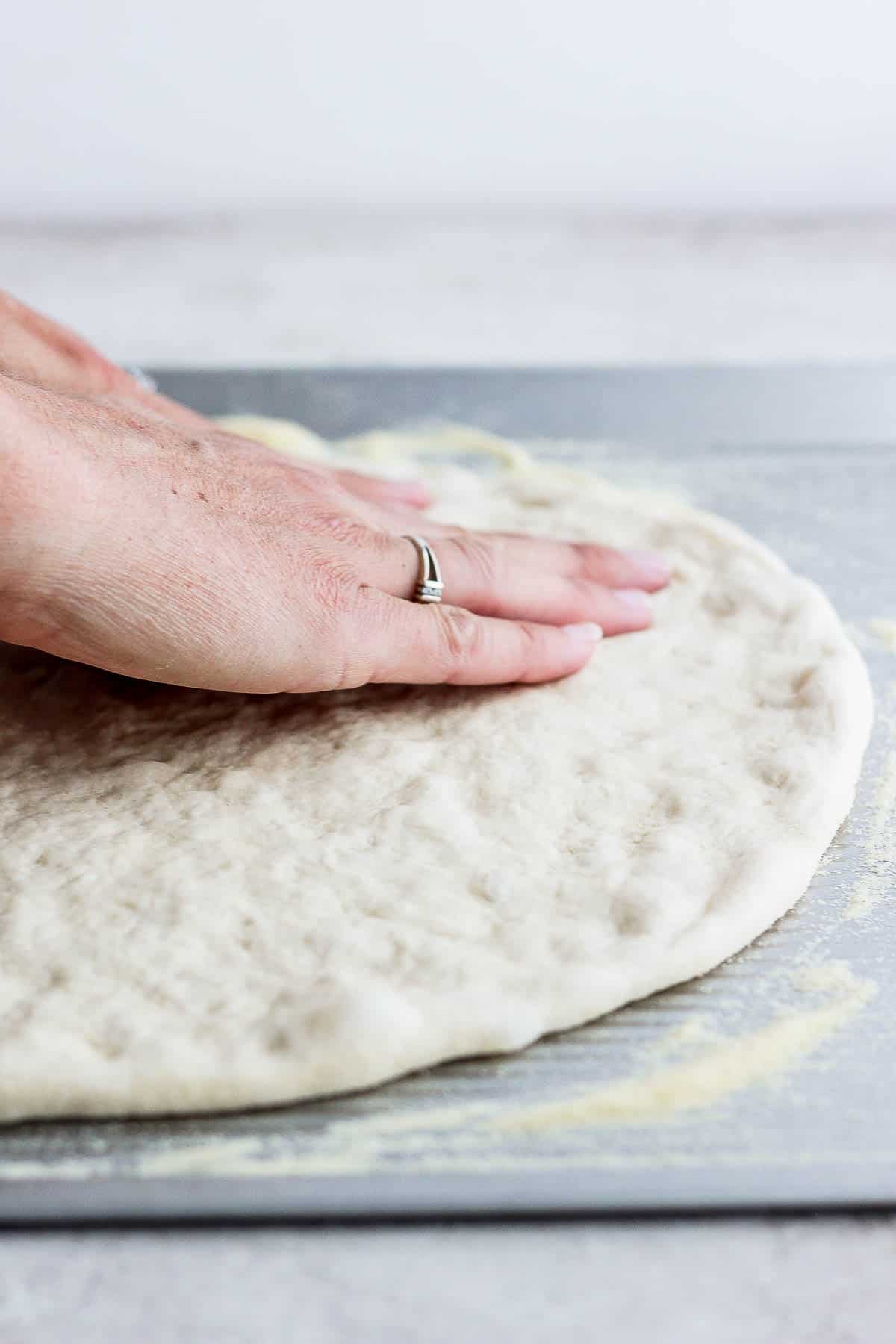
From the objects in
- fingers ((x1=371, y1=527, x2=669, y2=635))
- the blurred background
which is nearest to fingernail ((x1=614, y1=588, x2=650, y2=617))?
fingers ((x1=371, y1=527, x2=669, y2=635))

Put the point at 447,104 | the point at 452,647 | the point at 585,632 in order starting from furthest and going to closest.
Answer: the point at 447,104
the point at 585,632
the point at 452,647

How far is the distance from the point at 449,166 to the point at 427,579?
2.24 m

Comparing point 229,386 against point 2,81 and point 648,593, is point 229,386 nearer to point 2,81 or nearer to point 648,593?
point 648,593

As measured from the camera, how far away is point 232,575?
3.34 ft

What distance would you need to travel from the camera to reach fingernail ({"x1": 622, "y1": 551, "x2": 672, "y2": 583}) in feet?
4.53

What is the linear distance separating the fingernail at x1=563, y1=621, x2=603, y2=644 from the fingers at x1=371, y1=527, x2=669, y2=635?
24mm

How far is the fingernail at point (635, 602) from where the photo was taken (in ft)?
4.32

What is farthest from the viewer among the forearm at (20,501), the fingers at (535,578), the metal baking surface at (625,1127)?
the fingers at (535,578)

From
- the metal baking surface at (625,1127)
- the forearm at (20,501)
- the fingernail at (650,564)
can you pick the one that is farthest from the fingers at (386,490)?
A: the metal baking surface at (625,1127)

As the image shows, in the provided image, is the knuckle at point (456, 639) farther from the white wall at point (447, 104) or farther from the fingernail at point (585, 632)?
the white wall at point (447, 104)

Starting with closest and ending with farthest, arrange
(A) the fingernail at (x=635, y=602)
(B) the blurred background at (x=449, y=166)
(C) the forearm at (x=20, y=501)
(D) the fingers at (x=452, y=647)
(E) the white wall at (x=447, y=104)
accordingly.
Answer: (C) the forearm at (x=20, y=501), (D) the fingers at (x=452, y=647), (A) the fingernail at (x=635, y=602), (B) the blurred background at (x=449, y=166), (E) the white wall at (x=447, y=104)

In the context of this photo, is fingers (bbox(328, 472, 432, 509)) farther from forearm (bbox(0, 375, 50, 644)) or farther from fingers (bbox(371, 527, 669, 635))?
forearm (bbox(0, 375, 50, 644))

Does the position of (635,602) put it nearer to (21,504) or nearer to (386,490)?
(386,490)

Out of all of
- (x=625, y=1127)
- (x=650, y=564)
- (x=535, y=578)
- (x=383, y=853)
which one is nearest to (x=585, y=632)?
(x=535, y=578)
